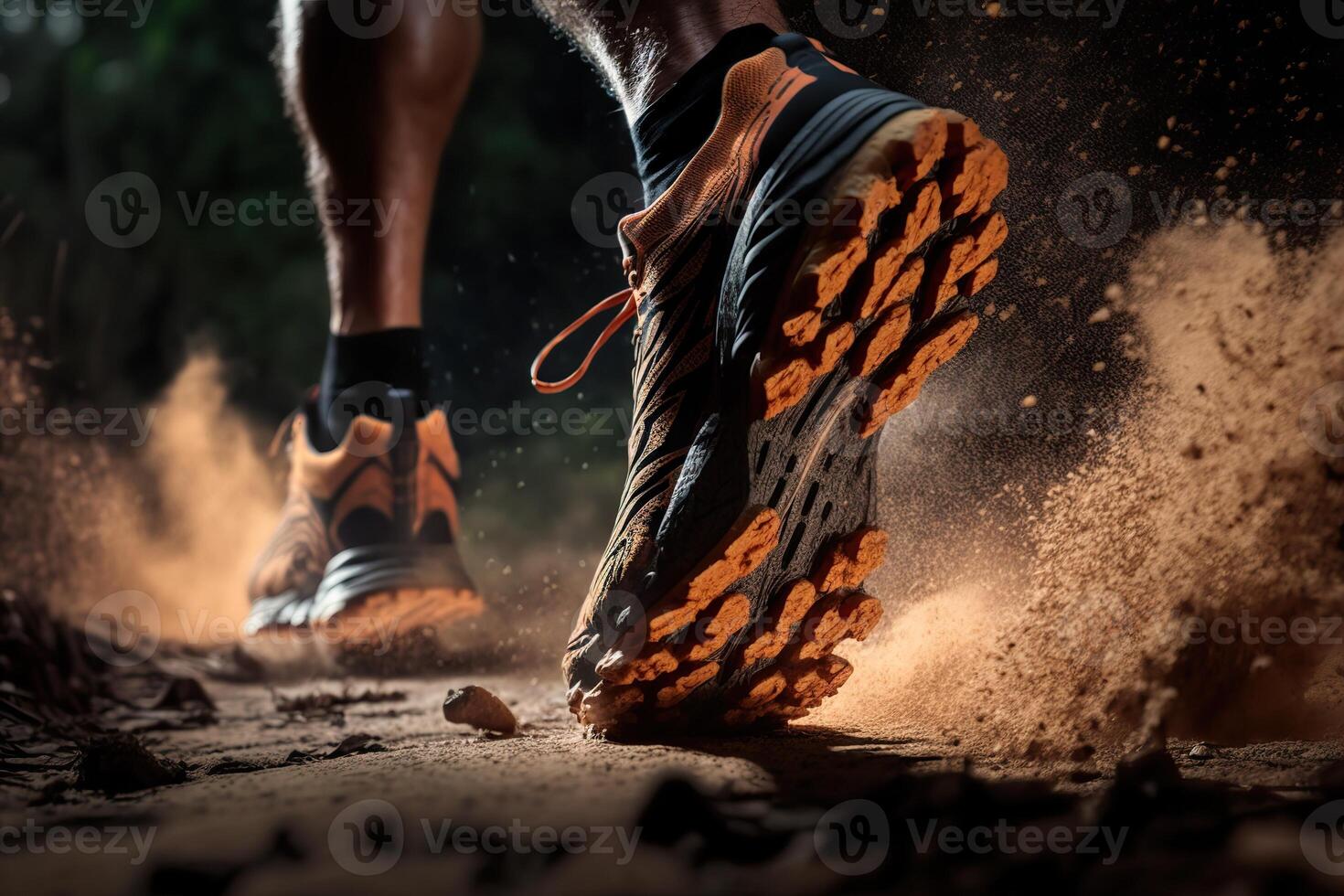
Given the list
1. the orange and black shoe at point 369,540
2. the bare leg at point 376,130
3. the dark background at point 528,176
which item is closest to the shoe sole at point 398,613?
the orange and black shoe at point 369,540

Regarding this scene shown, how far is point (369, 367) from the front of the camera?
142 cm

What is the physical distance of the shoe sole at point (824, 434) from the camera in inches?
24.8

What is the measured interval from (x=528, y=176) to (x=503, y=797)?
267 centimetres

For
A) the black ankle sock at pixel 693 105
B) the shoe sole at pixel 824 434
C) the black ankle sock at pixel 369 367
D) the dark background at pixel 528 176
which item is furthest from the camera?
the black ankle sock at pixel 369 367

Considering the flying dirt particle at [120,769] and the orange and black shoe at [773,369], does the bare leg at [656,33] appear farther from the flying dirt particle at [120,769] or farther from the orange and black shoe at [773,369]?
the flying dirt particle at [120,769]

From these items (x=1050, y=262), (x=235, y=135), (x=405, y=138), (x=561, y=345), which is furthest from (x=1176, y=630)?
(x=235, y=135)

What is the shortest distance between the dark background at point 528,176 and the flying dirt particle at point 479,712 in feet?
1.72

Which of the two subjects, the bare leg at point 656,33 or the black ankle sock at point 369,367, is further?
the black ankle sock at point 369,367

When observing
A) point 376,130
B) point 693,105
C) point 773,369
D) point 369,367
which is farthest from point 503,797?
point 376,130

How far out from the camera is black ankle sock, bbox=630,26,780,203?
0.75 meters

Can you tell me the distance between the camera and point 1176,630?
74 cm

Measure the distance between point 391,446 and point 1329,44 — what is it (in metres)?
1.20

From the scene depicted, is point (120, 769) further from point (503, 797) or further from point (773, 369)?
point (773, 369)

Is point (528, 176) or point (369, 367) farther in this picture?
point (528, 176)
